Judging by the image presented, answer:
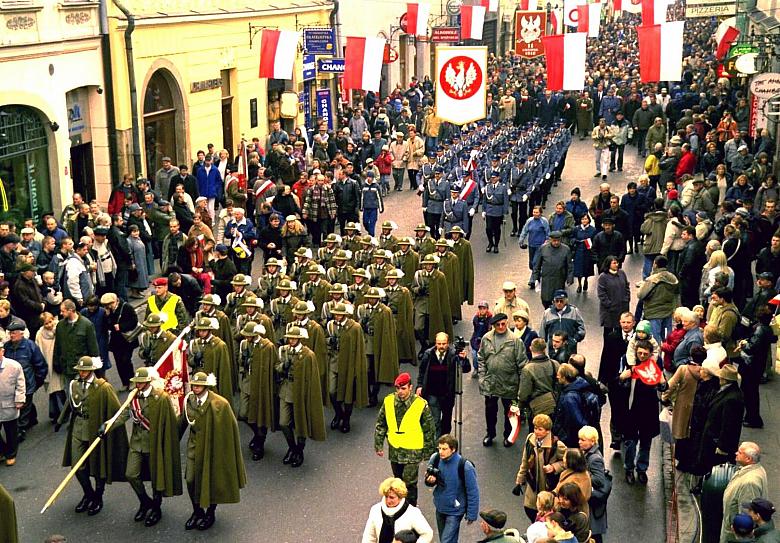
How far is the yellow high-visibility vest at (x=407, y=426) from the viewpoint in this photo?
33.8 feet

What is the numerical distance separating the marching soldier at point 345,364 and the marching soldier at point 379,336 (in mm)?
569

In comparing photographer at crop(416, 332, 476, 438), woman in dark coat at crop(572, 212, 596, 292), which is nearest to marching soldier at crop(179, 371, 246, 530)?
photographer at crop(416, 332, 476, 438)

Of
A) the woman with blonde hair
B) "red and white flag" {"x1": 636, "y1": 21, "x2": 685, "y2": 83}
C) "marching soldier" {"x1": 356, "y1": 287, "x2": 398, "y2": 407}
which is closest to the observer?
the woman with blonde hair

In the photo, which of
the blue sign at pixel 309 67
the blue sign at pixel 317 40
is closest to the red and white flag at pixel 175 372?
the blue sign at pixel 317 40

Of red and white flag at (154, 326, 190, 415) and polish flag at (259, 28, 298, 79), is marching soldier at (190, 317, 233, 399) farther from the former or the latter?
polish flag at (259, 28, 298, 79)

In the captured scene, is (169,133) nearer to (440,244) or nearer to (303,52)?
(303,52)

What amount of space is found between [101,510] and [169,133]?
1677 centimetres

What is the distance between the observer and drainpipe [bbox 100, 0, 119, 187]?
2317 centimetres

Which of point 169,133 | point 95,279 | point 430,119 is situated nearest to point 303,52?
point 430,119

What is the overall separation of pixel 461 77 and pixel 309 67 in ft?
39.8

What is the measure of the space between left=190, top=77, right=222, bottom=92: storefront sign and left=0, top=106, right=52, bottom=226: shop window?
6.44m

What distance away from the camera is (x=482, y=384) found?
1243 centimetres

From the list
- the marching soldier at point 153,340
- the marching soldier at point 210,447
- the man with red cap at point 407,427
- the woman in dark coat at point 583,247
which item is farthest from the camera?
the woman in dark coat at point 583,247

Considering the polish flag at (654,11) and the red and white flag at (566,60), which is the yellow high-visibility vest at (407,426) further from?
the polish flag at (654,11)
